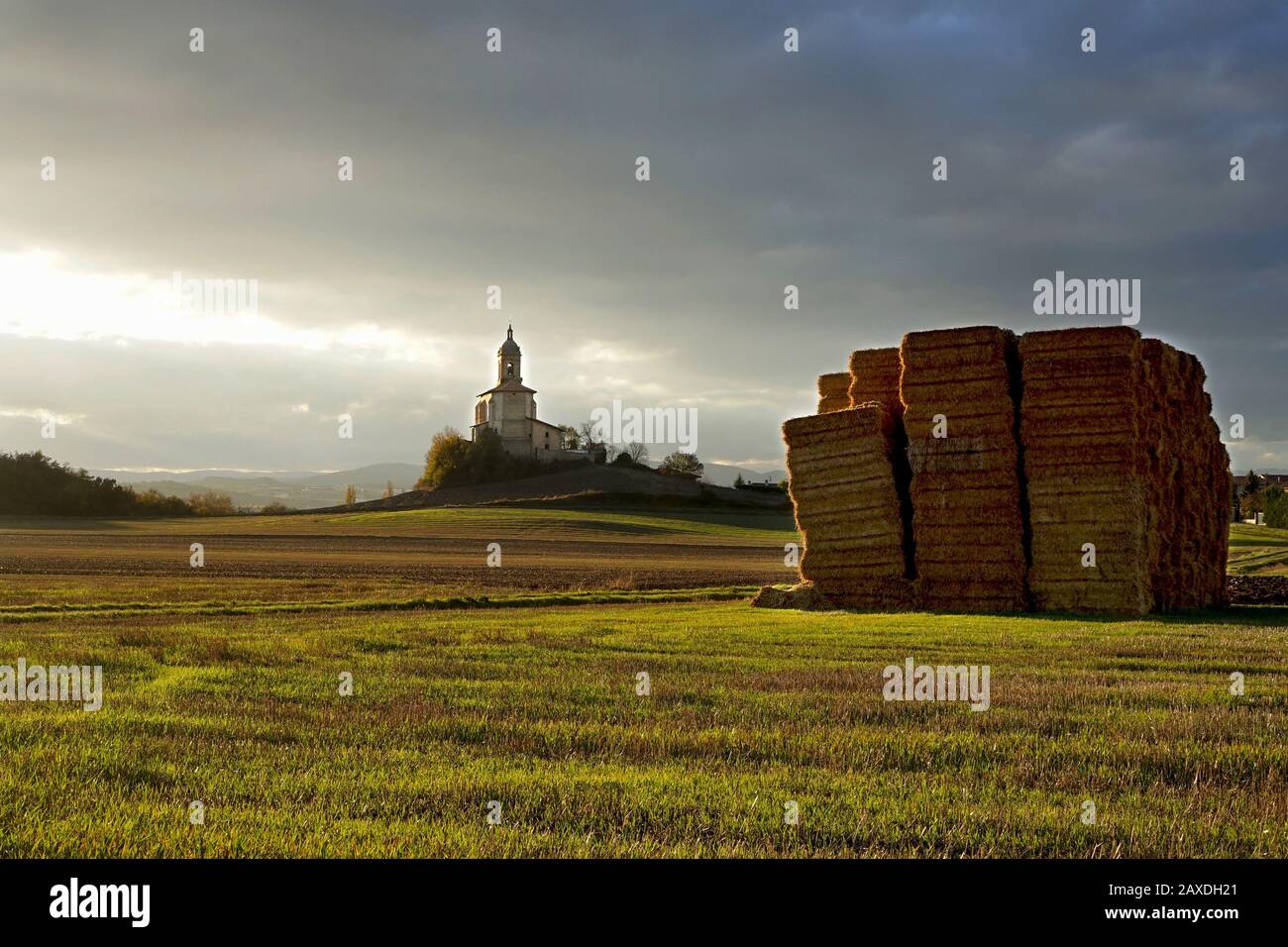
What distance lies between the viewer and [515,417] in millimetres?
147125

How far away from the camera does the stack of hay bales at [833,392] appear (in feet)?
95.3

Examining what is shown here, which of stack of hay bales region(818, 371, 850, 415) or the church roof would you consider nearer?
stack of hay bales region(818, 371, 850, 415)

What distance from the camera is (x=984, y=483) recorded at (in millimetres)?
23828

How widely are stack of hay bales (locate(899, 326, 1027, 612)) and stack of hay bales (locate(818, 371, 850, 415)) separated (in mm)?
4430

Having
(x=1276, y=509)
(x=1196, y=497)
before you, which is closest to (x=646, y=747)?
(x=1196, y=497)

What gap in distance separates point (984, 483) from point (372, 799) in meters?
19.4

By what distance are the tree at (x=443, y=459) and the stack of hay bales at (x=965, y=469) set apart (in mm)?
107159

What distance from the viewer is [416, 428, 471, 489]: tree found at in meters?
128

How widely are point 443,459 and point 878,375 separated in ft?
352

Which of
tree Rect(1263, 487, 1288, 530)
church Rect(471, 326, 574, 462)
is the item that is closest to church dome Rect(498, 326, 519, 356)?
church Rect(471, 326, 574, 462)

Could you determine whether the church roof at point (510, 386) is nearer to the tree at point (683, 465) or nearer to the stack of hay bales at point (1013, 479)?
the tree at point (683, 465)

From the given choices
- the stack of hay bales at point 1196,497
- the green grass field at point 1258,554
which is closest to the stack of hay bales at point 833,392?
the stack of hay bales at point 1196,497

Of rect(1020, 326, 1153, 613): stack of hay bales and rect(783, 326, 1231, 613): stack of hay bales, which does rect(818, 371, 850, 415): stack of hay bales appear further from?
rect(1020, 326, 1153, 613): stack of hay bales

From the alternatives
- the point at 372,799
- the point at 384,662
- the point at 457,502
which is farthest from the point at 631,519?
the point at 372,799
